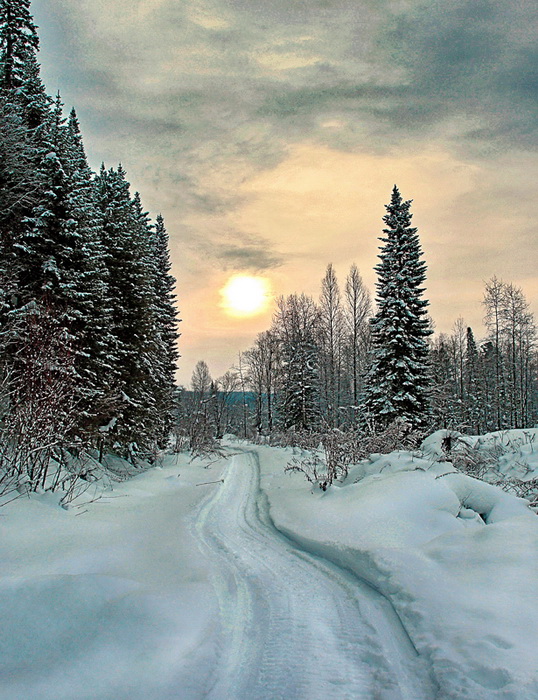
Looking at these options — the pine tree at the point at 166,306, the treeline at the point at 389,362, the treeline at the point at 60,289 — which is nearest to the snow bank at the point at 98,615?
the treeline at the point at 60,289

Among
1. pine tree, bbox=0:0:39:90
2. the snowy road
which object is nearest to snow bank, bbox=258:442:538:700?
the snowy road

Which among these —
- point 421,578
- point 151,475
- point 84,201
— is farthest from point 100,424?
point 421,578

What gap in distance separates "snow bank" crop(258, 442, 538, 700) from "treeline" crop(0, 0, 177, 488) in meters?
4.75

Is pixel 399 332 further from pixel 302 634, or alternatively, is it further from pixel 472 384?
pixel 472 384

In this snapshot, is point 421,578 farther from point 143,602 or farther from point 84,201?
point 84,201

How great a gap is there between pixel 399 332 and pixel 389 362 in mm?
1491

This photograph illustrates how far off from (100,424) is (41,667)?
13586 millimetres

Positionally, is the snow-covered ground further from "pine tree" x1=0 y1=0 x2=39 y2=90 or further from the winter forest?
"pine tree" x1=0 y1=0 x2=39 y2=90

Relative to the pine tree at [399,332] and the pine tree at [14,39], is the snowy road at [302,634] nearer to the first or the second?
the pine tree at [399,332]

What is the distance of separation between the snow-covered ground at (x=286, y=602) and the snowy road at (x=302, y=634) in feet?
0.04

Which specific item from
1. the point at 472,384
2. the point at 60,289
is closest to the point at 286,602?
the point at 60,289

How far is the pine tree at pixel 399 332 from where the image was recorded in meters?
19.1

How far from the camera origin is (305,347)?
31.7 metres

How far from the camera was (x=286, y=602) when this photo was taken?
3582 millimetres
